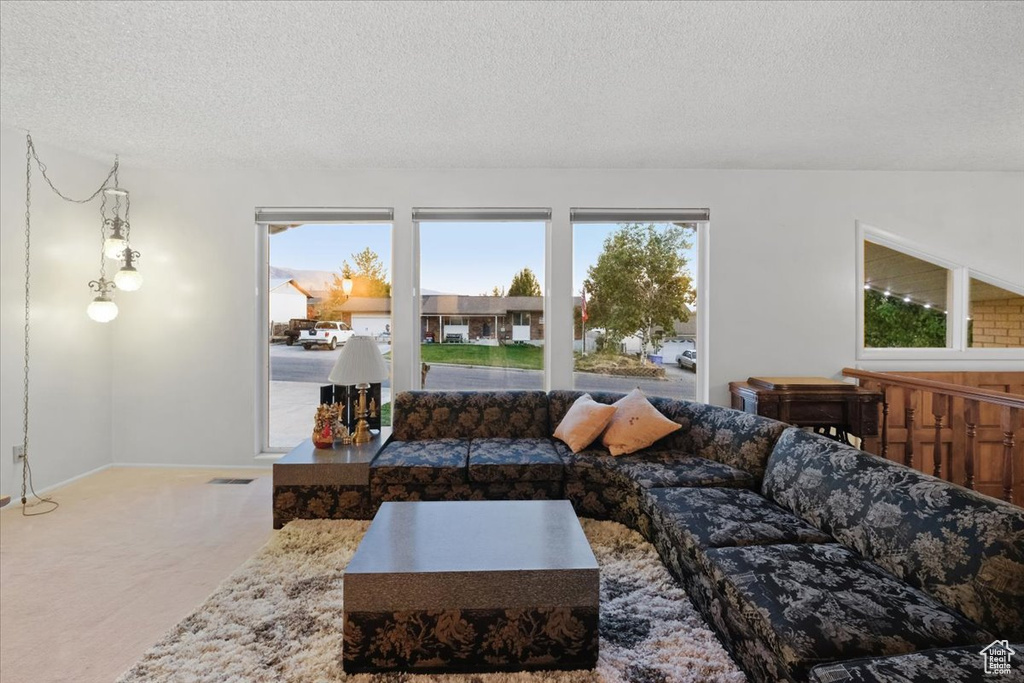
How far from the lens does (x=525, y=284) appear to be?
414 cm

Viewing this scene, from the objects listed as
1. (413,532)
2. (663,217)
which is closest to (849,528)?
(413,532)

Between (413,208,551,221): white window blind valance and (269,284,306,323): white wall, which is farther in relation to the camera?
(269,284,306,323): white wall

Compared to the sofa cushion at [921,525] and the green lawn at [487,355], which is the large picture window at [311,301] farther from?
the sofa cushion at [921,525]

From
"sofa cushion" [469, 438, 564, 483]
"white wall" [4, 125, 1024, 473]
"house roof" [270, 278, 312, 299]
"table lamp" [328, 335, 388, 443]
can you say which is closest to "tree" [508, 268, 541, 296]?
"white wall" [4, 125, 1024, 473]

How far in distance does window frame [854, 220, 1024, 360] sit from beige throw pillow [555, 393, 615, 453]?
2.42 metres

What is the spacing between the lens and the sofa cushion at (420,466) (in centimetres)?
290

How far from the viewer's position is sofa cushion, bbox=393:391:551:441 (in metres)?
3.53

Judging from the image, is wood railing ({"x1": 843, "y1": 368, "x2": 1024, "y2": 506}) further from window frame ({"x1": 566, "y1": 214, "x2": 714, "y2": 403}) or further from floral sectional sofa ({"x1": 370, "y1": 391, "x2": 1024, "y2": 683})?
floral sectional sofa ({"x1": 370, "y1": 391, "x2": 1024, "y2": 683})

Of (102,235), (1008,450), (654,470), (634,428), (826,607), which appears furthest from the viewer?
(102,235)

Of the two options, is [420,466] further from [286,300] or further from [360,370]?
[286,300]

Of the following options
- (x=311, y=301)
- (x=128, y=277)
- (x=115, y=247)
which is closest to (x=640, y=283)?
(x=311, y=301)

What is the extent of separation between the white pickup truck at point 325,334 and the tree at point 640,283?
87.6 inches

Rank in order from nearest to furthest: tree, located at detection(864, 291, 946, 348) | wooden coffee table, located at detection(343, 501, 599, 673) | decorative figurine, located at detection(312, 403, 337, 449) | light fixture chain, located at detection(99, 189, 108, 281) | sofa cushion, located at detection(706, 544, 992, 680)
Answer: sofa cushion, located at detection(706, 544, 992, 680) < wooden coffee table, located at detection(343, 501, 599, 673) < decorative figurine, located at detection(312, 403, 337, 449) < light fixture chain, located at detection(99, 189, 108, 281) < tree, located at detection(864, 291, 946, 348)

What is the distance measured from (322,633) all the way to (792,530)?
1.96m
